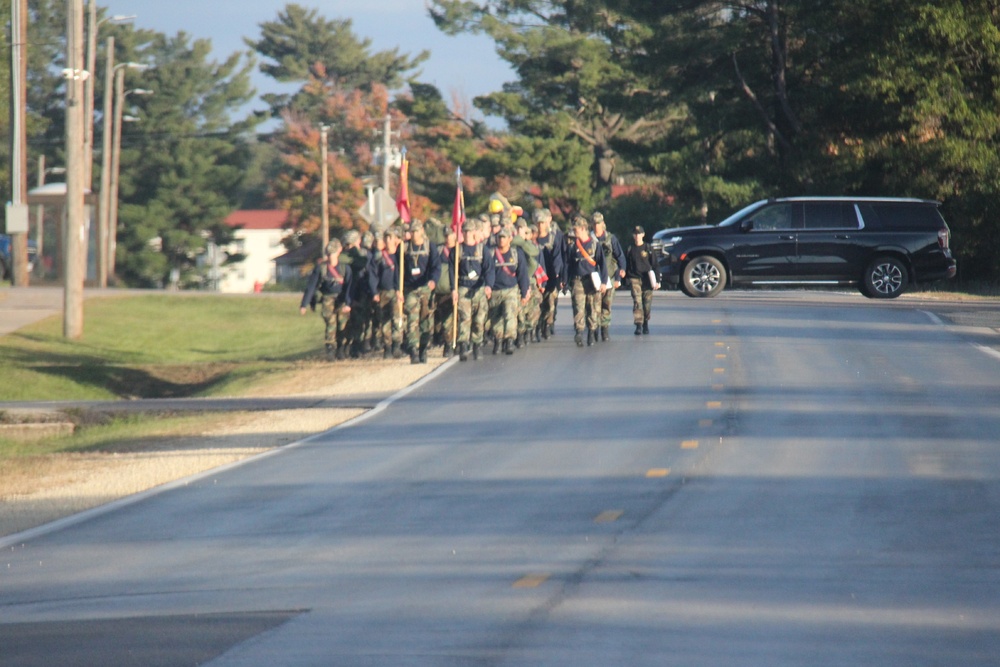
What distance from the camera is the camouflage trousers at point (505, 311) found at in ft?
67.4

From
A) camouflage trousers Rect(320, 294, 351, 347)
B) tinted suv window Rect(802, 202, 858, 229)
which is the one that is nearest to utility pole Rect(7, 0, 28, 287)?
camouflage trousers Rect(320, 294, 351, 347)

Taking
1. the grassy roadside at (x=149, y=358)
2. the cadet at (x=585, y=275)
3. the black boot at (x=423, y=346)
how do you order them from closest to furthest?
the grassy roadside at (x=149, y=358) → the black boot at (x=423, y=346) → the cadet at (x=585, y=275)

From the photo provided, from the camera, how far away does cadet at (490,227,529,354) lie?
66.8 ft

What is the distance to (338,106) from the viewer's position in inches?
3376

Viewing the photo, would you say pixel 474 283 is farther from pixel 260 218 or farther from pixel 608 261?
pixel 260 218

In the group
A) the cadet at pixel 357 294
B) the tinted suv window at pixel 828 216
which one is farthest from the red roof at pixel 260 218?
the cadet at pixel 357 294

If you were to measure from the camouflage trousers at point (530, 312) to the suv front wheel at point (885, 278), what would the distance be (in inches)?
348

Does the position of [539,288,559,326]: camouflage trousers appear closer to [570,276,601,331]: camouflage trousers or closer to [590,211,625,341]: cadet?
[570,276,601,331]: camouflage trousers

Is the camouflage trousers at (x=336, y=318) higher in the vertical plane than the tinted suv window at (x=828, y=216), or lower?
lower

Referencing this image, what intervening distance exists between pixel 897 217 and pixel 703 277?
385 centimetres

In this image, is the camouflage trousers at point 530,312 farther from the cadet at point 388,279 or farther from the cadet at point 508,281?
the cadet at point 388,279

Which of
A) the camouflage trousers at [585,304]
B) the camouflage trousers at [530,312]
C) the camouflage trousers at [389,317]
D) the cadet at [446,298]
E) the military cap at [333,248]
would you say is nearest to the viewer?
the cadet at [446,298]

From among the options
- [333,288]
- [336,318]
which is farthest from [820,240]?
[333,288]

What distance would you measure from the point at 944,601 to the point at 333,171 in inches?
2551
